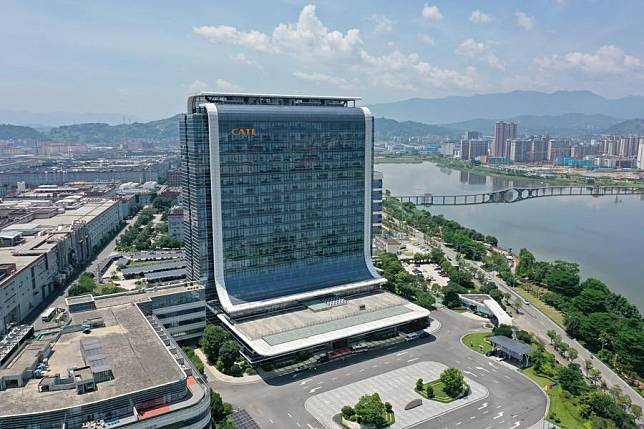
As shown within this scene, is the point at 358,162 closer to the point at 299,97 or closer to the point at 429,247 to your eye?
the point at 299,97

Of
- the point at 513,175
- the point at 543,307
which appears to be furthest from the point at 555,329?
the point at 513,175

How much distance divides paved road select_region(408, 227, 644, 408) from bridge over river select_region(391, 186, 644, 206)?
56.1 meters

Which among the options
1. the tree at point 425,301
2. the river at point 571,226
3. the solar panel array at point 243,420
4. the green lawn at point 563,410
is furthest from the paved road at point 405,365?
the river at point 571,226

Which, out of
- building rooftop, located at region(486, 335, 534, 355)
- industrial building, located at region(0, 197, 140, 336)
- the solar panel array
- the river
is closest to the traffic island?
the solar panel array

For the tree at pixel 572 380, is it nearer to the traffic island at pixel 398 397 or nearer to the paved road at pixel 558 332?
the paved road at pixel 558 332

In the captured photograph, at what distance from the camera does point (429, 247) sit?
60.1 metres

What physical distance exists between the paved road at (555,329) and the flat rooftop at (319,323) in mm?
8937

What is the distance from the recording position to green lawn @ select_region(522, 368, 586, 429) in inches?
944

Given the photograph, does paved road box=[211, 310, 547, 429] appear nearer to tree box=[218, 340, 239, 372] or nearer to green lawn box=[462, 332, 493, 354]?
green lawn box=[462, 332, 493, 354]

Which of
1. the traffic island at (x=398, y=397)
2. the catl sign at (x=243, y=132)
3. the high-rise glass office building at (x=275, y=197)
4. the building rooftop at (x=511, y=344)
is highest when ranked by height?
the catl sign at (x=243, y=132)

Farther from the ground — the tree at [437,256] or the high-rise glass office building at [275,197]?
the high-rise glass office building at [275,197]

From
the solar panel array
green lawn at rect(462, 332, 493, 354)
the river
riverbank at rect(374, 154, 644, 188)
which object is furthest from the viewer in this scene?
riverbank at rect(374, 154, 644, 188)

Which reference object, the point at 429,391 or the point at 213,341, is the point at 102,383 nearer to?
the point at 213,341

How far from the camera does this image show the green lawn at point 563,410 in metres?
24.0
